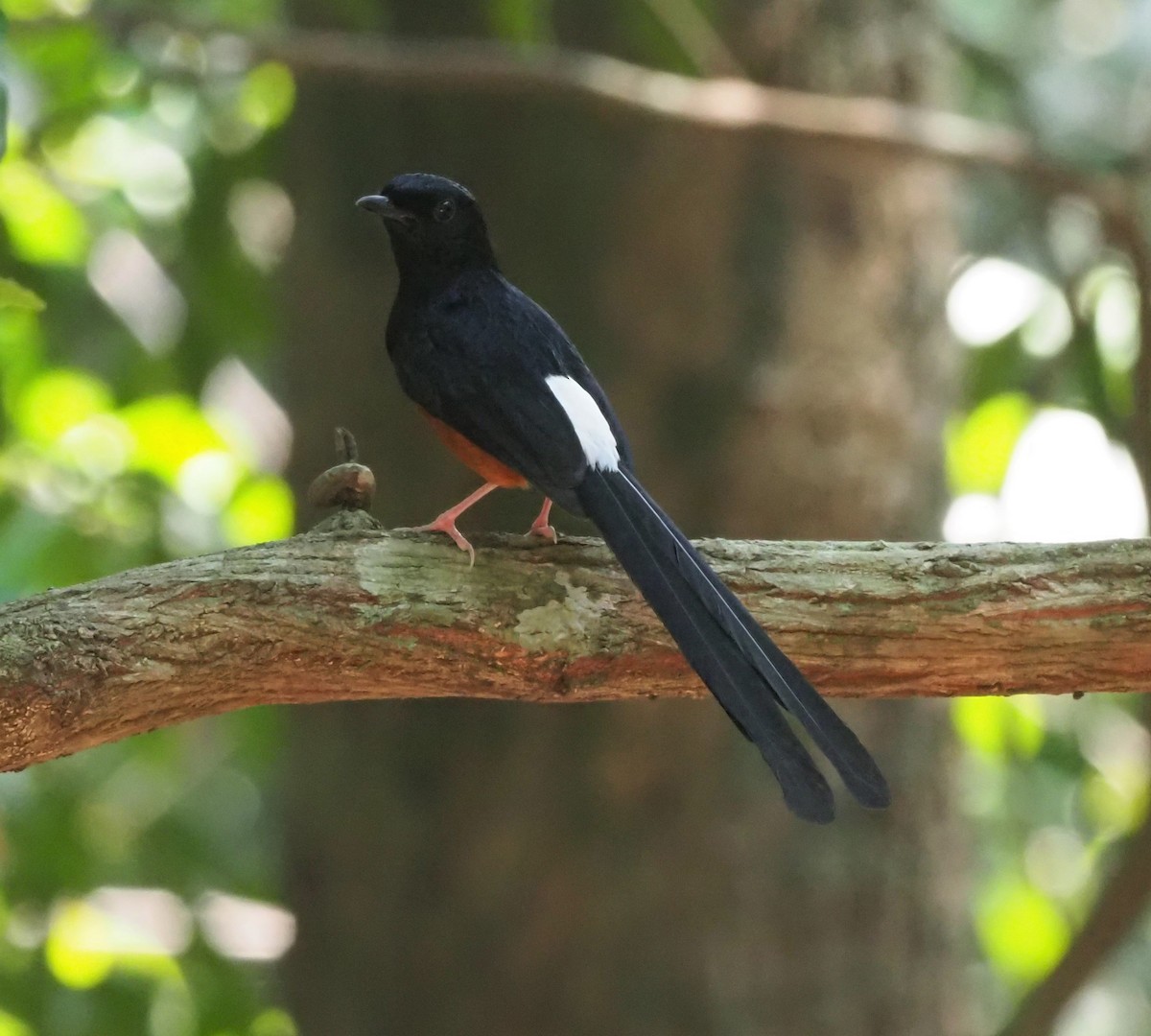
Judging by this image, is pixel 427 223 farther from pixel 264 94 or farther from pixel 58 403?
pixel 264 94

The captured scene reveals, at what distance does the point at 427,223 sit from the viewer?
10.0 ft

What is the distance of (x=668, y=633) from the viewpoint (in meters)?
2.32

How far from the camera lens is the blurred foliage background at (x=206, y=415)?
3896 mm

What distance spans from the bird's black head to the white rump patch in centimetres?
45

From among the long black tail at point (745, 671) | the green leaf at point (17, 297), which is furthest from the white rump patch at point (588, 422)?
the green leaf at point (17, 297)

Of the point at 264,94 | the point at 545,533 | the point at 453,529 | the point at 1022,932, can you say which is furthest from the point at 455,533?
the point at 1022,932

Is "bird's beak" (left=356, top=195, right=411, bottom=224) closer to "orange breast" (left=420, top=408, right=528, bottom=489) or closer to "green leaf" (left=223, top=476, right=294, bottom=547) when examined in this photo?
"orange breast" (left=420, top=408, right=528, bottom=489)

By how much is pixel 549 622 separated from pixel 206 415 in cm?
294

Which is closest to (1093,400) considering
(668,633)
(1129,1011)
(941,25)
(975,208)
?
(941,25)

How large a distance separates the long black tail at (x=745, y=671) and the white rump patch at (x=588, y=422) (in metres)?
0.22

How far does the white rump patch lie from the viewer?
2576 mm

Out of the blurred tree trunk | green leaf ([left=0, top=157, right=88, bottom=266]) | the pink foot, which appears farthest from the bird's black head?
green leaf ([left=0, top=157, right=88, bottom=266])

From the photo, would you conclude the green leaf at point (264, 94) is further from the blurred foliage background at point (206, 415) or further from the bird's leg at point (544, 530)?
the bird's leg at point (544, 530)

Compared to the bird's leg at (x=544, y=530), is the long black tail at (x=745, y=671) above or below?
below
